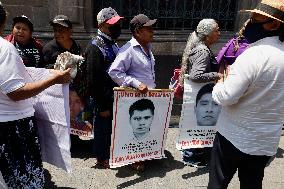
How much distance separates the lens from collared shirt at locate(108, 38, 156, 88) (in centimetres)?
343

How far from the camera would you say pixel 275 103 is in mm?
2227

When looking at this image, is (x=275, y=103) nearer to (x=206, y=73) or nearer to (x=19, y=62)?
(x=206, y=73)

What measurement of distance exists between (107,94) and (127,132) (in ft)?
1.58

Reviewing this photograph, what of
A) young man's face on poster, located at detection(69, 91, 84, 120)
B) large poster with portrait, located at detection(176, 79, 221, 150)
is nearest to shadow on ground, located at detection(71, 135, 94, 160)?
young man's face on poster, located at detection(69, 91, 84, 120)

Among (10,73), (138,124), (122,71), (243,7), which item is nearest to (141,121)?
(138,124)

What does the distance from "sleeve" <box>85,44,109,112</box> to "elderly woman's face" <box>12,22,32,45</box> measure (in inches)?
27.0

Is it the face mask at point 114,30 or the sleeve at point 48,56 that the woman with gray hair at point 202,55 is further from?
the sleeve at point 48,56

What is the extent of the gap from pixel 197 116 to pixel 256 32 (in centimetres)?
181

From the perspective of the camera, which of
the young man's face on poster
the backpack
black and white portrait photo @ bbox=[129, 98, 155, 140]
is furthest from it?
the backpack

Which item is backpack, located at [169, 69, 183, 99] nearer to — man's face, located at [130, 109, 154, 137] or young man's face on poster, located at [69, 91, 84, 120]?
man's face, located at [130, 109, 154, 137]

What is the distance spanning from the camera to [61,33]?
3.79 m

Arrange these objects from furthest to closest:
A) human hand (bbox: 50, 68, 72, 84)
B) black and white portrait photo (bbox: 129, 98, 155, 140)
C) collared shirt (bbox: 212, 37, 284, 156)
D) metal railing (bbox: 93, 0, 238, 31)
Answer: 1. metal railing (bbox: 93, 0, 238, 31)
2. black and white portrait photo (bbox: 129, 98, 155, 140)
3. human hand (bbox: 50, 68, 72, 84)
4. collared shirt (bbox: 212, 37, 284, 156)

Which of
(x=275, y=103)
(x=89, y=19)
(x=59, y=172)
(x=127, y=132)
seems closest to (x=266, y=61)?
(x=275, y=103)

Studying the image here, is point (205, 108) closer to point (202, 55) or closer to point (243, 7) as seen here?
point (202, 55)
